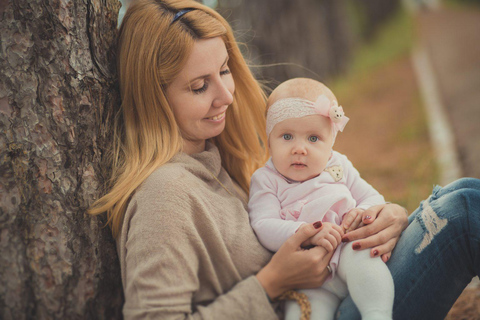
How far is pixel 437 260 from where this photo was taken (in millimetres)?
1944

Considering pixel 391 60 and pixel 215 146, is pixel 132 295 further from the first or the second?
pixel 391 60

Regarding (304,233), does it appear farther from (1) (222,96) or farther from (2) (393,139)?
(2) (393,139)

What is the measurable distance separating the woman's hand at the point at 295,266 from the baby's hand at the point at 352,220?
0.17 meters

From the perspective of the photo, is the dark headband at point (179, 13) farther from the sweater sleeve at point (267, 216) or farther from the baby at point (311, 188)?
the sweater sleeve at point (267, 216)

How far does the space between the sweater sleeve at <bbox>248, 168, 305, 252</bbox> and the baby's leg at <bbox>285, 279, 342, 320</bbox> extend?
246 millimetres

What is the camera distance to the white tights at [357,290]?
1783mm

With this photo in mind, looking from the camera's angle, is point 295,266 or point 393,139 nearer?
point 295,266

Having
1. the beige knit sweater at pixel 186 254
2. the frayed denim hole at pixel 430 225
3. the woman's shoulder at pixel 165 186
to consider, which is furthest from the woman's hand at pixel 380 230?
the woman's shoulder at pixel 165 186

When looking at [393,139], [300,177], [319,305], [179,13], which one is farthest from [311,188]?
[393,139]

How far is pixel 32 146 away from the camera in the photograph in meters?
1.81

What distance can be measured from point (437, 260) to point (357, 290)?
0.40 metres

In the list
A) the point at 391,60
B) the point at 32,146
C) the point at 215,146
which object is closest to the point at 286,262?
the point at 215,146

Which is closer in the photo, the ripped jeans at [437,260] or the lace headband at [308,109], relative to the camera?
the ripped jeans at [437,260]

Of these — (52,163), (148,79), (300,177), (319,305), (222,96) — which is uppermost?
(148,79)
